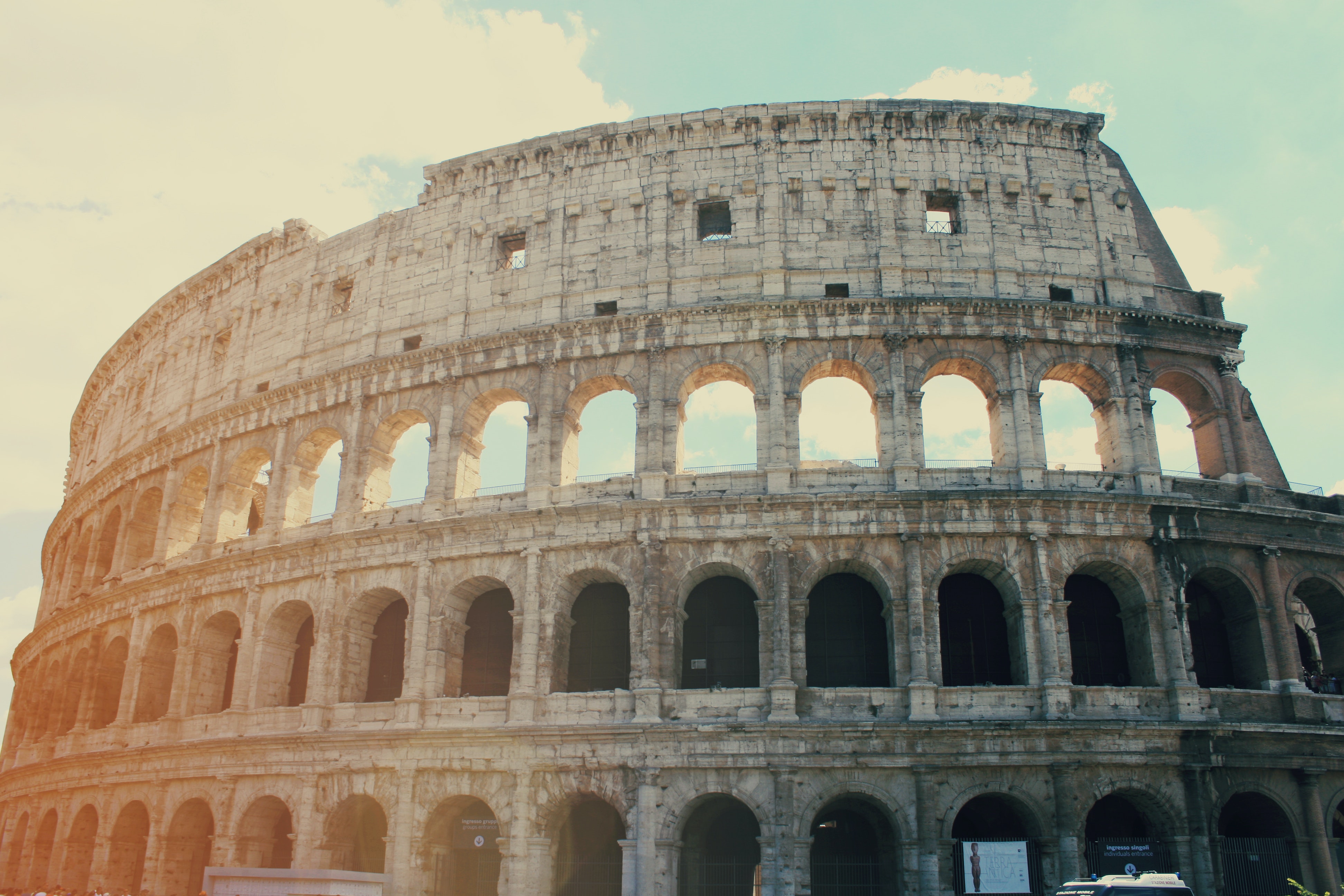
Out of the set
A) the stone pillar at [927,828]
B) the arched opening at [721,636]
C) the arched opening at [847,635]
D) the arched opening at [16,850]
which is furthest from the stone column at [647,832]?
the arched opening at [16,850]

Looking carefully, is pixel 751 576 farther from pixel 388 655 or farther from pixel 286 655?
pixel 286 655

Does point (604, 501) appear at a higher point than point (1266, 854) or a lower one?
higher

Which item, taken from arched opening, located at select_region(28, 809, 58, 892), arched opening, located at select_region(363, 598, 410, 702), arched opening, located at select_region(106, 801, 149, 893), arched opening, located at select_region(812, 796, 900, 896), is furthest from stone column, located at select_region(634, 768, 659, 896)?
arched opening, located at select_region(28, 809, 58, 892)

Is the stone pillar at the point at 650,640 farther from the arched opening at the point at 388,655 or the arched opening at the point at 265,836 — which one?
the arched opening at the point at 265,836

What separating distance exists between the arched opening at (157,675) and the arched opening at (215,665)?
1442 millimetres

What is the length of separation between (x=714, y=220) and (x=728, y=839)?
14473 mm

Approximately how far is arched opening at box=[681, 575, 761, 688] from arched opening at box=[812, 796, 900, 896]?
3170mm

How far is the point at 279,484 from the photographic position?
26.1 metres

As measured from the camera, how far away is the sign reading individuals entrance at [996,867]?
711 inches

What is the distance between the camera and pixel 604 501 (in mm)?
21328

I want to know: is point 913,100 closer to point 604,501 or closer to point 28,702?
point 604,501

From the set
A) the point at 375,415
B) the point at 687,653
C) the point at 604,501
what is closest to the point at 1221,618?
the point at 687,653

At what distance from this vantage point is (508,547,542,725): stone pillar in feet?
67.3

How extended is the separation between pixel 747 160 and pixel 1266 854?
740 inches
